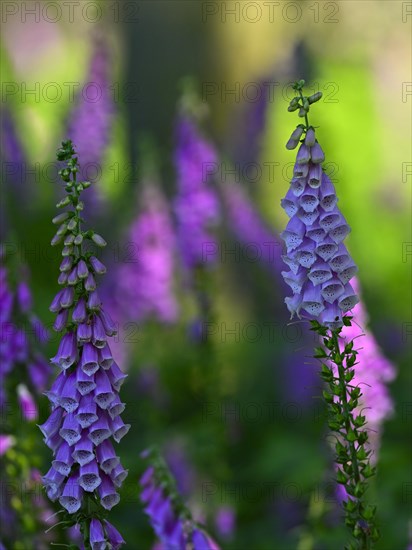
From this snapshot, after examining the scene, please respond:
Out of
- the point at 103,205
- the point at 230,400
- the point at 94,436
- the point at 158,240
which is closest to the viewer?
the point at 94,436

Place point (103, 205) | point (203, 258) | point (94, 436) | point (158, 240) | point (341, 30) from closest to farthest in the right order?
point (94, 436) → point (203, 258) → point (158, 240) → point (103, 205) → point (341, 30)

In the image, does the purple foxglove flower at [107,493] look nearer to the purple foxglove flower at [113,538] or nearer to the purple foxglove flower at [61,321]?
the purple foxglove flower at [113,538]

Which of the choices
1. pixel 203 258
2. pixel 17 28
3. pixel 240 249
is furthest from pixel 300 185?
pixel 17 28

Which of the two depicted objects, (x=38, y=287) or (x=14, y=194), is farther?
(x=14, y=194)

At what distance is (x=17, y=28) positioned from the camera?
23250 millimetres

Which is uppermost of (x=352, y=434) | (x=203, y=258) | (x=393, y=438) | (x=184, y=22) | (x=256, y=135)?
(x=184, y=22)

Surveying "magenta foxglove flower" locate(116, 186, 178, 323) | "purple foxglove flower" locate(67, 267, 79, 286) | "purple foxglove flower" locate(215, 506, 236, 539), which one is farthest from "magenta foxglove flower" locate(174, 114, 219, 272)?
"purple foxglove flower" locate(67, 267, 79, 286)

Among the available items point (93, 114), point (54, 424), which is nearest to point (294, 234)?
point (54, 424)

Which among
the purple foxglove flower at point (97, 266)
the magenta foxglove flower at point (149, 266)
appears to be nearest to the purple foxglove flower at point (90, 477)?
the purple foxglove flower at point (97, 266)

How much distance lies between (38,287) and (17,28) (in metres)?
16.2

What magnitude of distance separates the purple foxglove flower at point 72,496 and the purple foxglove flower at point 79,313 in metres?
0.49

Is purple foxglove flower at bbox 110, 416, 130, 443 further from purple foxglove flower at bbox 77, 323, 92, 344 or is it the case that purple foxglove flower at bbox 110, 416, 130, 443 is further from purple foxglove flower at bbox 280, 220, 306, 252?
purple foxglove flower at bbox 280, 220, 306, 252

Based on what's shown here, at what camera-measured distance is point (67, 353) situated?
2.94 meters

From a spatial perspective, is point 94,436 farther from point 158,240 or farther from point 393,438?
point 393,438
